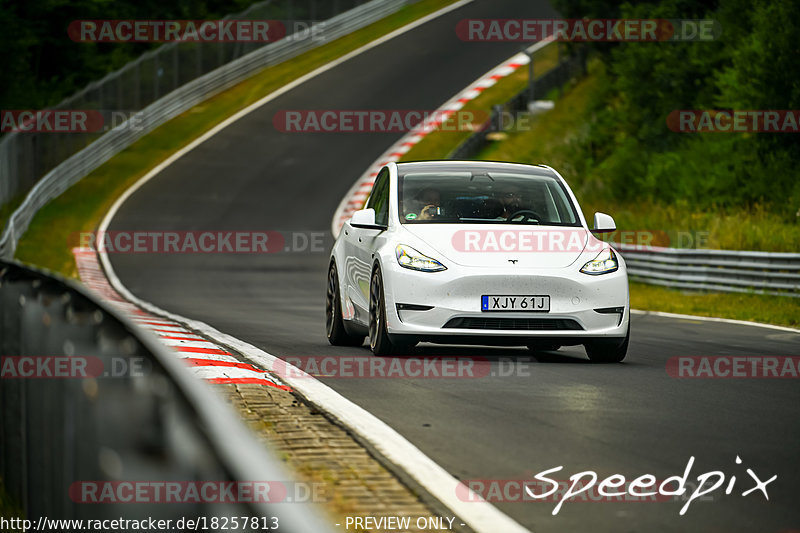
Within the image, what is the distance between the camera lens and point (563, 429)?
24.7 feet

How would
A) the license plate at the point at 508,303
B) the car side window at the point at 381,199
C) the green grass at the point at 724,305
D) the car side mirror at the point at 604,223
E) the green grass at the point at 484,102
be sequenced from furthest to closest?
the green grass at the point at 484,102
the green grass at the point at 724,305
the car side window at the point at 381,199
the car side mirror at the point at 604,223
the license plate at the point at 508,303

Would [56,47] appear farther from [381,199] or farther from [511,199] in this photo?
[511,199]

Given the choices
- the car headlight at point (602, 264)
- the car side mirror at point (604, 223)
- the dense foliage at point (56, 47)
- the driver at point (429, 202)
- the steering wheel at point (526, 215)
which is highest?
the dense foliage at point (56, 47)

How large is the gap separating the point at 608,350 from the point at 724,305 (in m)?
9.91

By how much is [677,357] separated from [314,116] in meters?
37.0

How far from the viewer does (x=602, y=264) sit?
1125cm

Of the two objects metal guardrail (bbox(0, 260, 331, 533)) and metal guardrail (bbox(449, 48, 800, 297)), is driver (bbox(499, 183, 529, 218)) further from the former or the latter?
metal guardrail (bbox(449, 48, 800, 297))

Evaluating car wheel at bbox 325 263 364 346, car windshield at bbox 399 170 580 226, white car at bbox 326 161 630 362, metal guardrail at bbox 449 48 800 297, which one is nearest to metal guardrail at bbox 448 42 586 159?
metal guardrail at bbox 449 48 800 297

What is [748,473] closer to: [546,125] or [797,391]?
[797,391]

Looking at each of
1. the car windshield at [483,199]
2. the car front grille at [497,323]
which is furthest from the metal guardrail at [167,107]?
the car front grille at [497,323]

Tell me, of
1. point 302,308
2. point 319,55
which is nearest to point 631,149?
point 302,308

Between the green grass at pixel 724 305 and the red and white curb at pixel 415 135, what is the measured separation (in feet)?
41.4

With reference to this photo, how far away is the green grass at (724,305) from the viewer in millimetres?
18250

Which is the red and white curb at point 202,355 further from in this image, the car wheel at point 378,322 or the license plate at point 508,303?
the license plate at point 508,303
